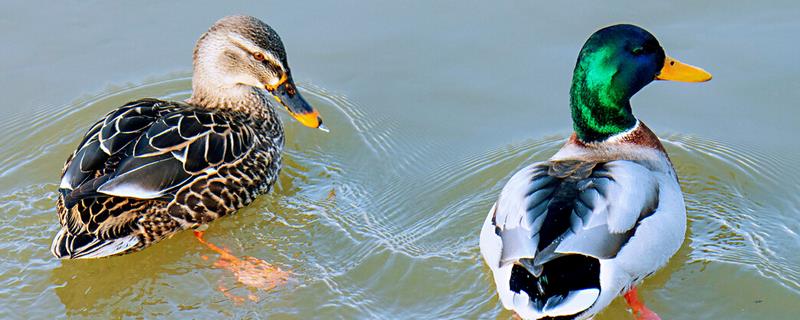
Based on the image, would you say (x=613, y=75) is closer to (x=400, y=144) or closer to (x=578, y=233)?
(x=578, y=233)

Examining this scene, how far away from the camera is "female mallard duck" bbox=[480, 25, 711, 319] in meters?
4.80

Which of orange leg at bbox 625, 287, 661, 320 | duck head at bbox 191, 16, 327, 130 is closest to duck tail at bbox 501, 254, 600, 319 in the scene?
orange leg at bbox 625, 287, 661, 320

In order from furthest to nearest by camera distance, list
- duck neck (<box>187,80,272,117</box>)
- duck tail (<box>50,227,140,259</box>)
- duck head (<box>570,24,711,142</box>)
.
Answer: duck neck (<box>187,80,272,117</box>) < duck head (<box>570,24,711,142</box>) < duck tail (<box>50,227,140,259</box>)

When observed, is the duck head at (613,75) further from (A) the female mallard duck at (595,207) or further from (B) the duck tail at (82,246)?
(B) the duck tail at (82,246)

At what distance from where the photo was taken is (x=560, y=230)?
486cm

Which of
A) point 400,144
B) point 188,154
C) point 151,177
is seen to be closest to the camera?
point 151,177

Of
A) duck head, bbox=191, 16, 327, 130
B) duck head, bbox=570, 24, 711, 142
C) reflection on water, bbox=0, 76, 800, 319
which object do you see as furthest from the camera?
duck head, bbox=191, 16, 327, 130

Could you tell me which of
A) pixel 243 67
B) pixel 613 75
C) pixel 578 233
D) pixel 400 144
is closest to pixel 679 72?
pixel 613 75

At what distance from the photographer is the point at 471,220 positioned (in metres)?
6.18

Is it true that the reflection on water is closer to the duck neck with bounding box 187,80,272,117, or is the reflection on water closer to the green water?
the green water

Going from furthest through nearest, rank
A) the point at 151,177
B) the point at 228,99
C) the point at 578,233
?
the point at 228,99 < the point at 151,177 < the point at 578,233

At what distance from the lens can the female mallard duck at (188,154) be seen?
5.62 metres

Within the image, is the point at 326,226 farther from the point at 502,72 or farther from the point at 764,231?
the point at 764,231

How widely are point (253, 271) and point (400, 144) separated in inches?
67.6
